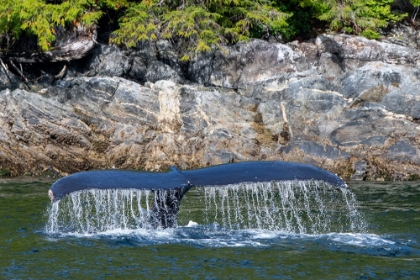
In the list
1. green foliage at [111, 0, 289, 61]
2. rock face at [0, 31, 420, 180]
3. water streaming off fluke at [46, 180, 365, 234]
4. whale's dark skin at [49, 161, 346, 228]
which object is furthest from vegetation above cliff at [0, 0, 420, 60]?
whale's dark skin at [49, 161, 346, 228]

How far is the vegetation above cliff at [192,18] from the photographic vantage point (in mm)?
24688

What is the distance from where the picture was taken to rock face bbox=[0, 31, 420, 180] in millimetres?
21422

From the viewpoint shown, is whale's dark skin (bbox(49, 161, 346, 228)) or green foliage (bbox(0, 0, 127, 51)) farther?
green foliage (bbox(0, 0, 127, 51))

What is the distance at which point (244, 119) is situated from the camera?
22578 mm

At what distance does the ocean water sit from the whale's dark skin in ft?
0.65

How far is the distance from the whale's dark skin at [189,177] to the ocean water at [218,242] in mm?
198

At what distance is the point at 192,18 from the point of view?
24.9m

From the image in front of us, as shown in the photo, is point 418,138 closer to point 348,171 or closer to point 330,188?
point 348,171

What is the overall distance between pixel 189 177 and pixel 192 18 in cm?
1532

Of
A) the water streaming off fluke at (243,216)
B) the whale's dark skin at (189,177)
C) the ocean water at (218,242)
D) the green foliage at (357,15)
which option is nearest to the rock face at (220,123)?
the green foliage at (357,15)

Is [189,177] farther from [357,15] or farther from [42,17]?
[357,15]

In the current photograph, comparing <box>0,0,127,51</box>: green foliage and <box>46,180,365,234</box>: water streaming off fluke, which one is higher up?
<box>0,0,127,51</box>: green foliage

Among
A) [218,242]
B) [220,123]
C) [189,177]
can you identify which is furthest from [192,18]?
[189,177]

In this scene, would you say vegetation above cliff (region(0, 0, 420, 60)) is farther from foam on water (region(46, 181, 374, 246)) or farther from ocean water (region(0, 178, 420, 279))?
ocean water (region(0, 178, 420, 279))
